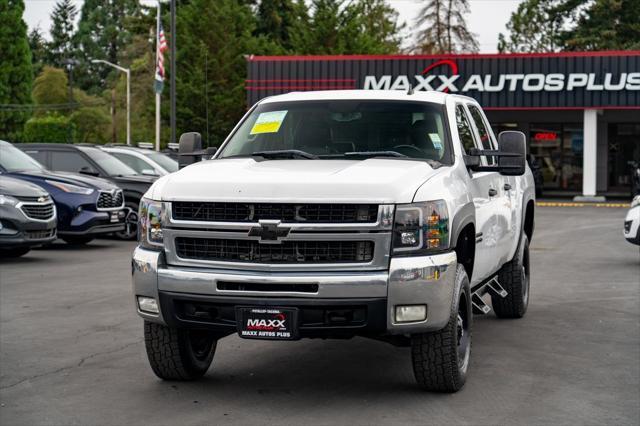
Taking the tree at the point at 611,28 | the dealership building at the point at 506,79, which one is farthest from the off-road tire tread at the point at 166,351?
the tree at the point at 611,28

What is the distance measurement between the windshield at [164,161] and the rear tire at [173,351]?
14.2 meters

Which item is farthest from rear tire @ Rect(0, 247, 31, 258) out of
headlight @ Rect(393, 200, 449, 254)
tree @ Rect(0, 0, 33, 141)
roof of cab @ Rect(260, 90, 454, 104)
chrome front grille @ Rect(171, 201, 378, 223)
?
tree @ Rect(0, 0, 33, 141)

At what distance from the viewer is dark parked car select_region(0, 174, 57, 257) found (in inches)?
565

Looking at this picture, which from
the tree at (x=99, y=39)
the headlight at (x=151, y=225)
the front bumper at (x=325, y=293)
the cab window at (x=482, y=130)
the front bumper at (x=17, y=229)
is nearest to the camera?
the front bumper at (x=325, y=293)

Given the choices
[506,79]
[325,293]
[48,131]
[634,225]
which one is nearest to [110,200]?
[634,225]

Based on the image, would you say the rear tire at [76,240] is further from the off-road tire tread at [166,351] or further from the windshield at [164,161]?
the off-road tire tread at [166,351]

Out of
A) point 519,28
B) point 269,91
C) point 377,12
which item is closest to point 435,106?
point 269,91

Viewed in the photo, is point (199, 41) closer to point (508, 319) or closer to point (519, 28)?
point (519, 28)

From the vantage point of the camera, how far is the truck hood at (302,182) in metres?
5.97

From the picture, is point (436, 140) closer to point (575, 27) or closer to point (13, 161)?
point (13, 161)

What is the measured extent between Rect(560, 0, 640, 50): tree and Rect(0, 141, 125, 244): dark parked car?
59727 mm

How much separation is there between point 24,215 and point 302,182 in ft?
30.6

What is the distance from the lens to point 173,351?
6.64 m

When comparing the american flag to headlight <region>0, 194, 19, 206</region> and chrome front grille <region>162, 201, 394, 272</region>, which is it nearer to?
headlight <region>0, 194, 19, 206</region>
